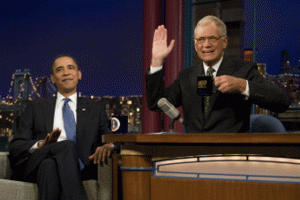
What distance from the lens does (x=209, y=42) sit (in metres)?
1.69

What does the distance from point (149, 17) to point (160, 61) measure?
2.99 m

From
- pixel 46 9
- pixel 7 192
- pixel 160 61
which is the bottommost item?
pixel 7 192

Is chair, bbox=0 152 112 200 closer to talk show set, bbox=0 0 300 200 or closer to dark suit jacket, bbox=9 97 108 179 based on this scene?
talk show set, bbox=0 0 300 200

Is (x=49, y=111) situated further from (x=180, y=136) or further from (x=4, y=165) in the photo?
(x=180, y=136)

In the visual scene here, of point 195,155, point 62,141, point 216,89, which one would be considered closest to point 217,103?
point 216,89

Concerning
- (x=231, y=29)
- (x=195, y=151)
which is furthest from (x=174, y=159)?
(x=231, y=29)

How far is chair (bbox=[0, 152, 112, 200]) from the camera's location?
1.89 m

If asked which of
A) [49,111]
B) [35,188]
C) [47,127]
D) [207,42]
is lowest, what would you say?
[35,188]

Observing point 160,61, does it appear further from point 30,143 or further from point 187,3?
point 187,3

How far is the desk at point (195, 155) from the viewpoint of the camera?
3.46ft

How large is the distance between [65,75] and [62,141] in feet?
2.11

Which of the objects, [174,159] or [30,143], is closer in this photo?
[174,159]

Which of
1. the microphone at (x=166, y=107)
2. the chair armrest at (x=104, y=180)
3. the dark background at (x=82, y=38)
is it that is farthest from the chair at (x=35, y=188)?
the dark background at (x=82, y=38)

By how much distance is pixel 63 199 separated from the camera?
167 centimetres
